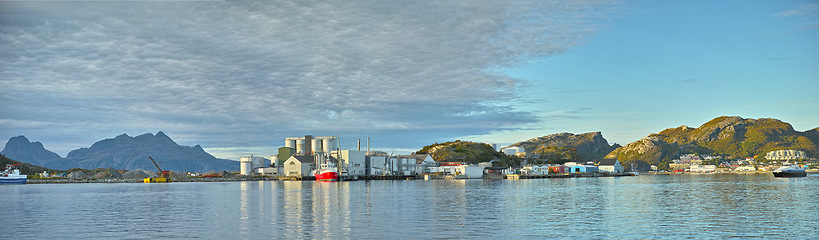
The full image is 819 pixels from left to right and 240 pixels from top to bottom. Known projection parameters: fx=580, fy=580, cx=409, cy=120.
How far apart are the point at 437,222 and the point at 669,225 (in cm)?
1453

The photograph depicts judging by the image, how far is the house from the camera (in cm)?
18388

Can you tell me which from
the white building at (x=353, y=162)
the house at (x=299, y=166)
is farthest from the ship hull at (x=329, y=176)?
the house at (x=299, y=166)

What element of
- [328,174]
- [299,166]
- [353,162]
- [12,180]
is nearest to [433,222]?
[328,174]

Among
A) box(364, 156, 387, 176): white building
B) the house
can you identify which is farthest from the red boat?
box(364, 156, 387, 176): white building

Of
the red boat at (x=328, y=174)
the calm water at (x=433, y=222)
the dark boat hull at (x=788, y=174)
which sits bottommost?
the dark boat hull at (x=788, y=174)

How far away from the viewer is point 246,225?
3834 cm

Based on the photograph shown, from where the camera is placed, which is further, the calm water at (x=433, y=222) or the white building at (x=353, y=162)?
the white building at (x=353, y=162)

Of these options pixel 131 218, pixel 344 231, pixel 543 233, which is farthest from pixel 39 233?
pixel 543 233

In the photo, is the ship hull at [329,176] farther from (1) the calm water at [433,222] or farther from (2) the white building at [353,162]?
(1) the calm water at [433,222]

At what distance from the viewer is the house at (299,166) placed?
603 feet

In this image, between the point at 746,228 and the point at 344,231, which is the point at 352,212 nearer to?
the point at 344,231

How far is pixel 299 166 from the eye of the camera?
184 metres

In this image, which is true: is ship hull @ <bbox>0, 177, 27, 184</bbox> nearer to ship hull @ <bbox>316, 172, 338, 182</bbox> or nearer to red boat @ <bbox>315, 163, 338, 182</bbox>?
red boat @ <bbox>315, 163, 338, 182</bbox>

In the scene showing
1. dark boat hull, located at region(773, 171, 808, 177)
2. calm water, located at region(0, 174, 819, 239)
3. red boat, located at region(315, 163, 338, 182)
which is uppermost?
red boat, located at region(315, 163, 338, 182)
